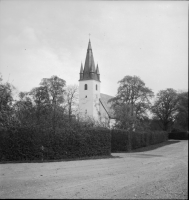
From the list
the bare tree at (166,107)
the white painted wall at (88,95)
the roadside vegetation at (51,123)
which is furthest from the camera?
the roadside vegetation at (51,123)

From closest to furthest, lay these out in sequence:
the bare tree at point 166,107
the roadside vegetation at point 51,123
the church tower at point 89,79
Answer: the bare tree at point 166,107 → the church tower at point 89,79 → the roadside vegetation at point 51,123

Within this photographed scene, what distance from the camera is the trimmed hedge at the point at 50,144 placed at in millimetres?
12898

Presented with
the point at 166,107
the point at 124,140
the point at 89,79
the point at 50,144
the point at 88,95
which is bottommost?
the point at 124,140

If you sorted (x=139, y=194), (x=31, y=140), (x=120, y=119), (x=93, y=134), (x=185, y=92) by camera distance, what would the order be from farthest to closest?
1. (x=120, y=119)
2. (x=93, y=134)
3. (x=31, y=140)
4. (x=139, y=194)
5. (x=185, y=92)

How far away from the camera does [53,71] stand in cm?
729

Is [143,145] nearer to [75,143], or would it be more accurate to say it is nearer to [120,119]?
[120,119]

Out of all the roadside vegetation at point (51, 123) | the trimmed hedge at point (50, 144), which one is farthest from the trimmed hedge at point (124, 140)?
the trimmed hedge at point (50, 144)

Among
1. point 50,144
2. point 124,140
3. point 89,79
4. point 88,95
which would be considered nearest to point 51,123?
point 50,144

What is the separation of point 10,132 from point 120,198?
31.5 ft

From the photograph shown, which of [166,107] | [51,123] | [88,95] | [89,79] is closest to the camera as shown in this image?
[166,107]

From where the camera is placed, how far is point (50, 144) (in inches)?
556

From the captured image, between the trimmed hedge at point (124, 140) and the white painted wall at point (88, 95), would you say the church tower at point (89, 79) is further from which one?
the trimmed hedge at point (124, 140)

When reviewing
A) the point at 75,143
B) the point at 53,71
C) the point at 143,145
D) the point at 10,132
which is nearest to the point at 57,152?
the point at 75,143

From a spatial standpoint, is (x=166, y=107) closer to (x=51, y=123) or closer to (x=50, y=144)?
(x=50, y=144)
